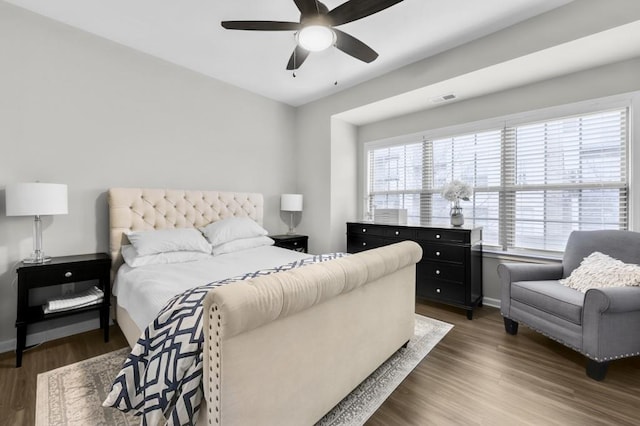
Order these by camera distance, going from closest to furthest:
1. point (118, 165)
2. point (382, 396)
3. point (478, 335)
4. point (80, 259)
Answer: point (382, 396) → point (80, 259) → point (478, 335) → point (118, 165)

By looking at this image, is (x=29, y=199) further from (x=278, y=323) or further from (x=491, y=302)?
(x=491, y=302)

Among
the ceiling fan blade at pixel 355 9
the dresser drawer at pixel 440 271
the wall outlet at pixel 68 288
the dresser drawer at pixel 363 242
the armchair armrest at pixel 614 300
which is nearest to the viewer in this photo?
the ceiling fan blade at pixel 355 9

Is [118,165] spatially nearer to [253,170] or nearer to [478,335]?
[253,170]

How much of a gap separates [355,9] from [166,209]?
8.78 ft

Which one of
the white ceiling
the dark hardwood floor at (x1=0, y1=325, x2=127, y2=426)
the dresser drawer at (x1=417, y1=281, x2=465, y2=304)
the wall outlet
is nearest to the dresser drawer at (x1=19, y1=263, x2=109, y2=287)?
the wall outlet

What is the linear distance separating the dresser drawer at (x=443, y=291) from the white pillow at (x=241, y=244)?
1.96 metres

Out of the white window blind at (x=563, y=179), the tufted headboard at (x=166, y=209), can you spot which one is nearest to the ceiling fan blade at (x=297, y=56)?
the tufted headboard at (x=166, y=209)

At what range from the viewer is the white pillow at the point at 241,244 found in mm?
3076

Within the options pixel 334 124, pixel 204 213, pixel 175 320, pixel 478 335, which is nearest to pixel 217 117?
pixel 204 213

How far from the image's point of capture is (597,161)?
2811 millimetres

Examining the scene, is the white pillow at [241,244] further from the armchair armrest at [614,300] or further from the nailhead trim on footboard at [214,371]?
the armchair armrest at [614,300]

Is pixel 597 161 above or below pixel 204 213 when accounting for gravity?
above

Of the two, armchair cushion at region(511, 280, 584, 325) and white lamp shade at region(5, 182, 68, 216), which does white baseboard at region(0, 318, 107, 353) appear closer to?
white lamp shade at region(5, 182, 68, 216)

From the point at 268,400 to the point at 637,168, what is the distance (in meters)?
3.64
